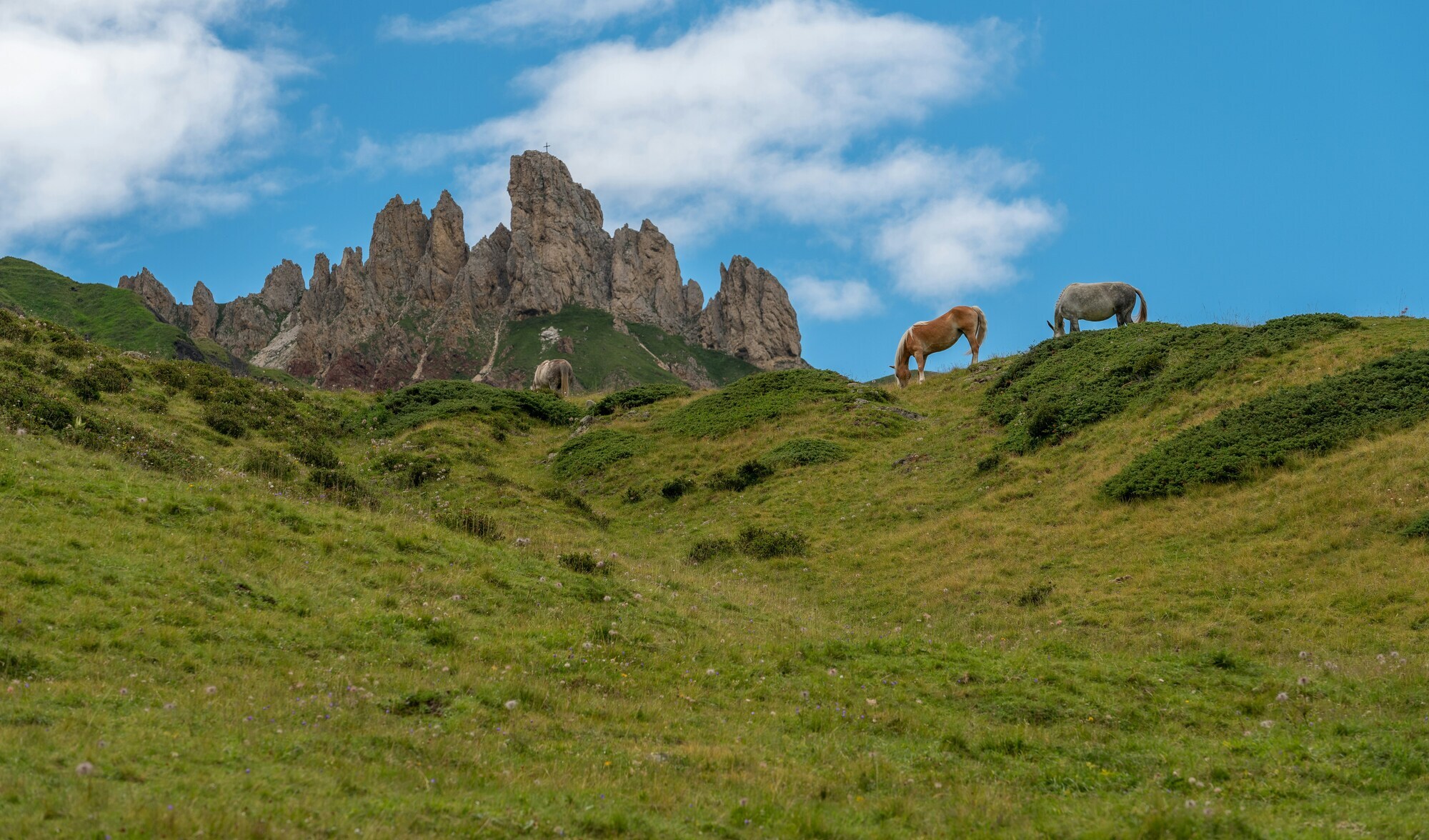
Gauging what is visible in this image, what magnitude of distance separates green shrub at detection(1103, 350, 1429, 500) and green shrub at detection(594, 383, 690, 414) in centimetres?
2605

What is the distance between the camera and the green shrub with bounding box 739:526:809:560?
24.6 meters

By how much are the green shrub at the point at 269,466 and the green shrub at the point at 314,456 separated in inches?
55.7

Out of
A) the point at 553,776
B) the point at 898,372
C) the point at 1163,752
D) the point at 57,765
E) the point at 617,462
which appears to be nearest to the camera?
the point at 57,765

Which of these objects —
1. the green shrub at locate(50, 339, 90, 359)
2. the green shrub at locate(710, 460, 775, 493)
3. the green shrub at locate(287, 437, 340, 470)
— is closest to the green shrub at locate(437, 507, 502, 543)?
the green shrub at locate(287, 437, 340, 470)

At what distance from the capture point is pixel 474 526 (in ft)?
66.7

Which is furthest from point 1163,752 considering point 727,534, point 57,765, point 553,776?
point 727,534

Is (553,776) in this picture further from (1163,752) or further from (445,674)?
(1163,752)

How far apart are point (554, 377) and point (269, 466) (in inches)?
1205

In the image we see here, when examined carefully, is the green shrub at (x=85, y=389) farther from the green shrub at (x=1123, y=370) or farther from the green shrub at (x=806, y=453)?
the green shrub at (x=1123, y=370)

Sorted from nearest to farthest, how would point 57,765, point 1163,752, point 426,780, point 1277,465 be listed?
point 57,765, point 426,780, point 1163,752, point 1277,465

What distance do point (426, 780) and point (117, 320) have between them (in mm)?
147800

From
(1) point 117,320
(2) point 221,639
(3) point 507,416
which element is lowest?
(2) point 221,639

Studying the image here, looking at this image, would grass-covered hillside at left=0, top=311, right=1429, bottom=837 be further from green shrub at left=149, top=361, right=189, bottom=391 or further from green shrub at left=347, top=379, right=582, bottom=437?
green shrub at left=347, top=379, right=582, bottom=437

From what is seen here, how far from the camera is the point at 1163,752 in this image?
34.5 ft
